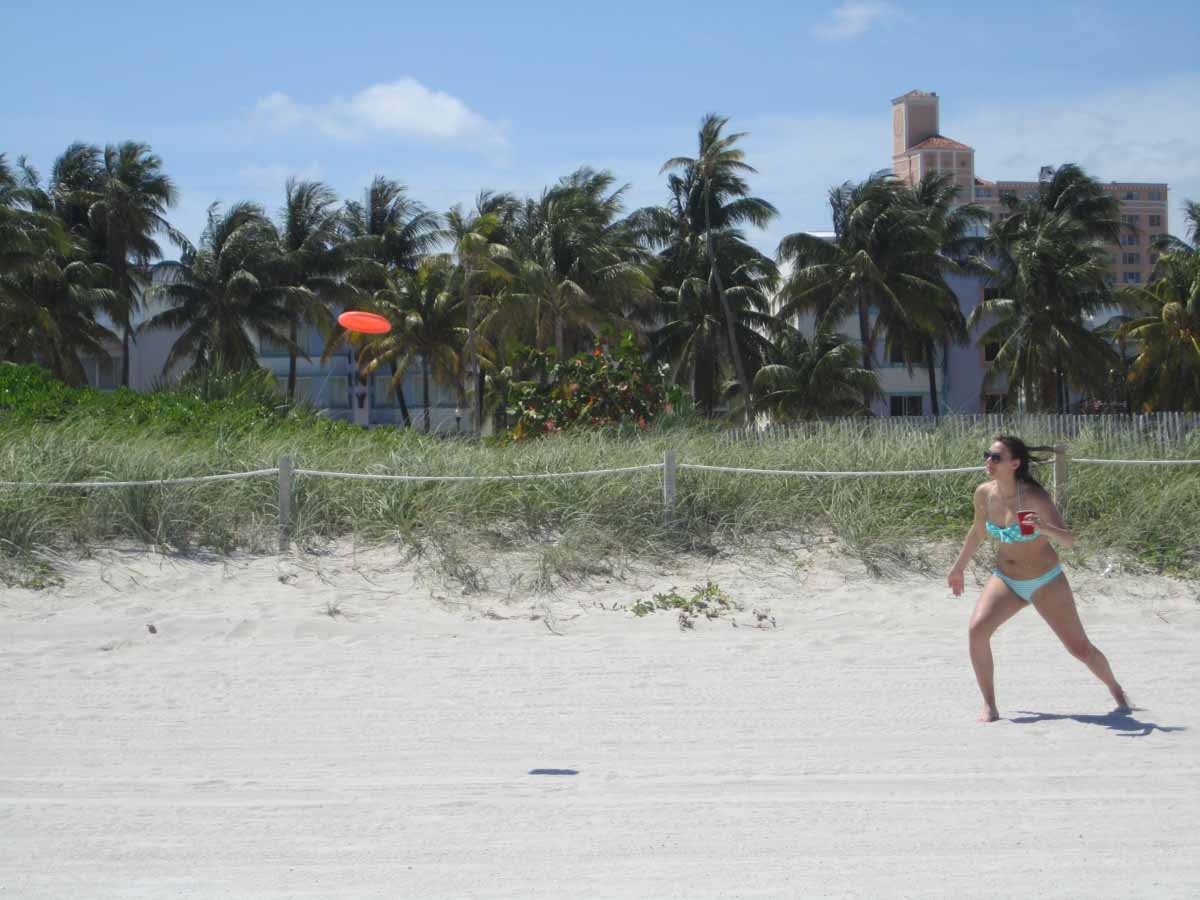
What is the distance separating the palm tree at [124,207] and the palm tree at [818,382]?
966 inches

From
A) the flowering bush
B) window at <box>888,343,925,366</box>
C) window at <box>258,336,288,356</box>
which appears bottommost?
the flowering bush

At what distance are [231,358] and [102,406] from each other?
34694mm

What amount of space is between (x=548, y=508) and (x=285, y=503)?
2315mm

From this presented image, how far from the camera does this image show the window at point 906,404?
169ft

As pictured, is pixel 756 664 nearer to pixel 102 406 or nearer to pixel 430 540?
pixel 430 540

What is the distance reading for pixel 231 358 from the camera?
4812 cm

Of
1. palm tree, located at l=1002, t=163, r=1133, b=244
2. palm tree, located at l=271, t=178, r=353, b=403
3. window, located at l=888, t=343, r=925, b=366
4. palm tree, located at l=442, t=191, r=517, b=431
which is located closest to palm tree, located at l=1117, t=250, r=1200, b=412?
palm tree, located at l=1002, t=163, r=1133, b=244

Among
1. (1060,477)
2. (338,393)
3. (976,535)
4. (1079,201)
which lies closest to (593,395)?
(1060,477)

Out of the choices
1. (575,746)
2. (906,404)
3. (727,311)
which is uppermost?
(727,311)

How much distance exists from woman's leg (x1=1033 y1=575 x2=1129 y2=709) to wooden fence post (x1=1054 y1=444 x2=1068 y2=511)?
4866mm

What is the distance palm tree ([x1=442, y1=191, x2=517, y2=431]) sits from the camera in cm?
4150

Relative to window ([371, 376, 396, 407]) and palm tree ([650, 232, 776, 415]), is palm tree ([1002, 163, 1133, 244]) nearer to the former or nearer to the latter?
palm tree ([650, 232, 776, 415])

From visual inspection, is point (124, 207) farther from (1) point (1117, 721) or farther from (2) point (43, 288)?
(1) point (1117, 721)

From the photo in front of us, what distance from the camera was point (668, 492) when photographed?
1080cm
